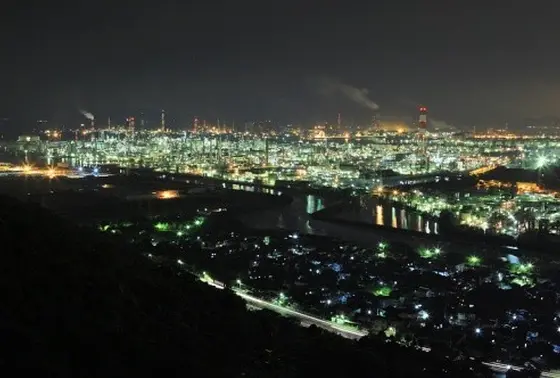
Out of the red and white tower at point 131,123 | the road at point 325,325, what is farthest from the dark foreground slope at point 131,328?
the red and white tower at point 131,123

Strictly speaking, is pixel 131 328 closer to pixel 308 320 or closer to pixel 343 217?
pixel 308 320

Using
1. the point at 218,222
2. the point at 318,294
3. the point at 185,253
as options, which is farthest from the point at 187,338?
the point at 218,222

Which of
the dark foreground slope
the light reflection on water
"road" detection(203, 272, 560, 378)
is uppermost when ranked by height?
the dark foreground slope

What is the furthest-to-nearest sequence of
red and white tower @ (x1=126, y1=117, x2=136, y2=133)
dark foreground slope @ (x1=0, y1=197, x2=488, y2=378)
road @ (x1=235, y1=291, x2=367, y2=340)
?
red and white tower @ (x1=126, y1=117, x2=136, y2=133) < road @ (x1=235, y1=291, x2=367, y2=340) < dark foreground slope @ (x1=0, y1=197, x2=488, y2=378)

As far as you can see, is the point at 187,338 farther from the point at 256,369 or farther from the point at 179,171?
the point at 179,171

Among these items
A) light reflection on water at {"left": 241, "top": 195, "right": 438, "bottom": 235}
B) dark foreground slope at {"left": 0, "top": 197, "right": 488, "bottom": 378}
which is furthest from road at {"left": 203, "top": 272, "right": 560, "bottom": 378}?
light reflection on water at {"left": 241, "top": 195, "right": 438, "bottom": 235}

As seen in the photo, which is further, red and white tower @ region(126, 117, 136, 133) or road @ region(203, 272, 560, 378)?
red and white tower @ region(126, 117, 136, 133)

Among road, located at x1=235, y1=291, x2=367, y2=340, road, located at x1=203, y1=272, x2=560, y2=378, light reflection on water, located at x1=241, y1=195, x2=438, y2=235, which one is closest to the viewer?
road, located at x1=203, y1=272, x2=560, y2=378

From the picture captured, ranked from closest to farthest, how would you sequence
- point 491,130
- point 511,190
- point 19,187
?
point 19,187 < point 511,190 < point 491,130

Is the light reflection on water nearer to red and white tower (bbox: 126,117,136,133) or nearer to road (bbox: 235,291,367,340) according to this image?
road (bbox: 235,291,367,340)
